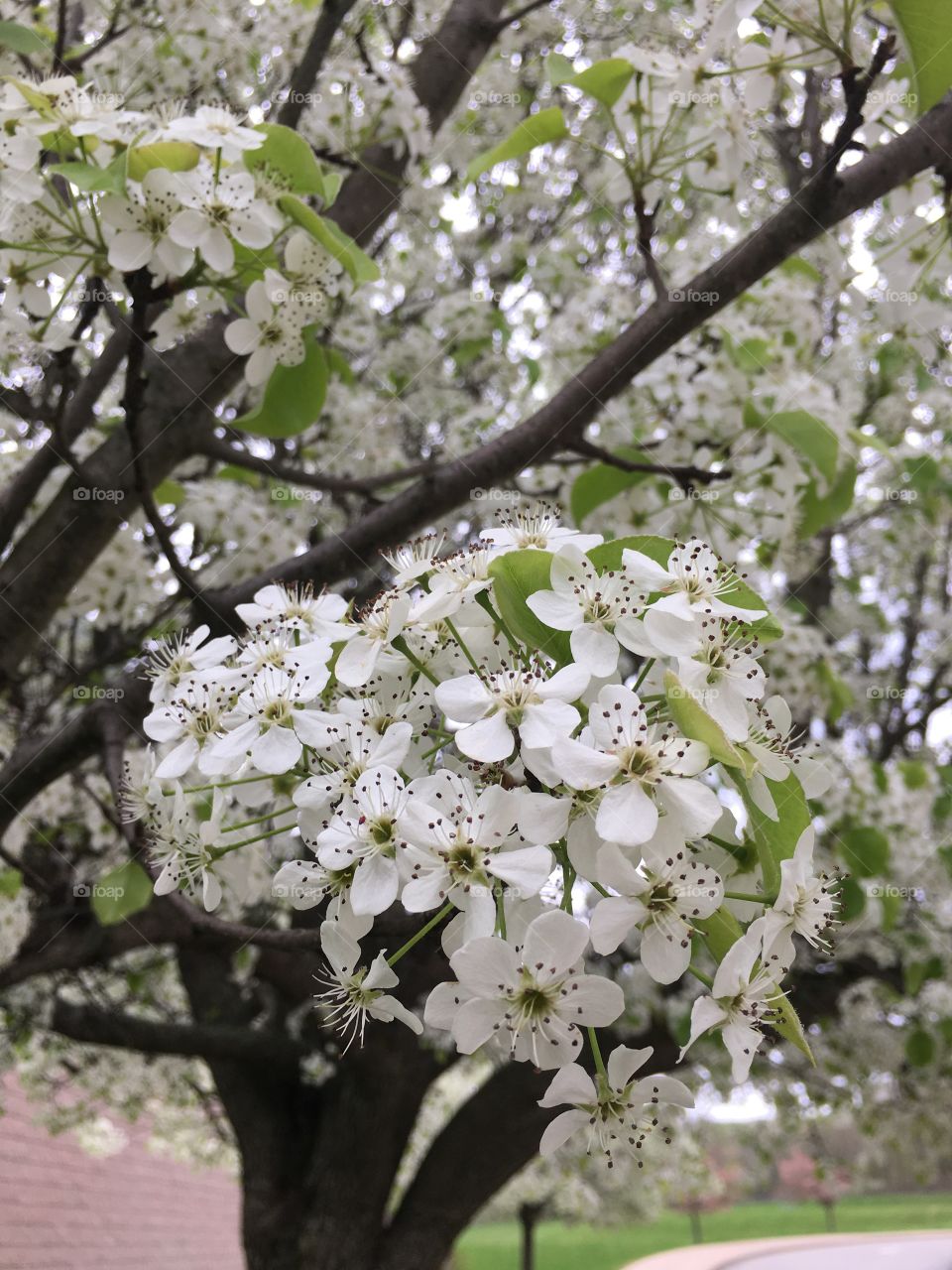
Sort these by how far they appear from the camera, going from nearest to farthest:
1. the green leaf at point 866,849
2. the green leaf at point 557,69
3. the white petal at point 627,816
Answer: the white petal at point 627,816
the green leaf at point 557,69
the green leaf at point 866,849

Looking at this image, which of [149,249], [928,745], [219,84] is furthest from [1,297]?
[928,745]

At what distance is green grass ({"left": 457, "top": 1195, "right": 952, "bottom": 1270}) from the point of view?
37.1 ft

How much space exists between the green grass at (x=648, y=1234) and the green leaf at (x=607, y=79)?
11.7 meters

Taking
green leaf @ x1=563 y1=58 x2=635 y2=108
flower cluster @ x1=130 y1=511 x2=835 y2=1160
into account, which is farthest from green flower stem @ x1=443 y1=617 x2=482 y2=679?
green leaf @ x1=563 y1=58 x2=635 y2=108

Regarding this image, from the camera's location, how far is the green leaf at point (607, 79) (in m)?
1.53

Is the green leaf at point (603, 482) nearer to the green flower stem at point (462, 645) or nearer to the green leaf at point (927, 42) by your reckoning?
the green leaf at point (927, 42)

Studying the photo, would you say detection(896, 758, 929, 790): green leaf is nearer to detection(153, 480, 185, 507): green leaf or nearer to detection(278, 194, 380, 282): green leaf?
Answer: detection(153, 480, 185, 507): green leaf

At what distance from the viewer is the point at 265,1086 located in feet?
12.3

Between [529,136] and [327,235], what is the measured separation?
49 centimetres

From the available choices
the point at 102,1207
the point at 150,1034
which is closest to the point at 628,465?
the point at 150,1034

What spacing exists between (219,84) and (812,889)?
101 inches

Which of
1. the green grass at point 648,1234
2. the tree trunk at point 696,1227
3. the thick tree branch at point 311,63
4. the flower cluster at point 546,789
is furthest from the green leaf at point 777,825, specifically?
the tree trunk at point 696,1227

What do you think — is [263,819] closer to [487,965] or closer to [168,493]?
[487,965]

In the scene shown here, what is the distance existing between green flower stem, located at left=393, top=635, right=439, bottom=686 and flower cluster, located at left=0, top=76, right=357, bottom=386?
601 mm
